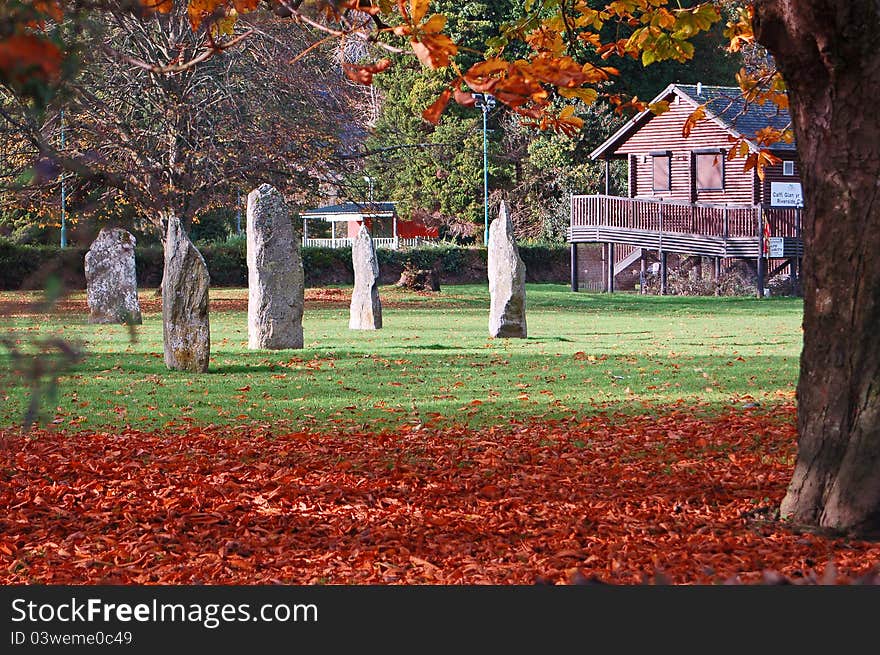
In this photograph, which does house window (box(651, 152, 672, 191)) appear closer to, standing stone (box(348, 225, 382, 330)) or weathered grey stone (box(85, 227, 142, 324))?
standing stone (box(348, 225, 382, 330))

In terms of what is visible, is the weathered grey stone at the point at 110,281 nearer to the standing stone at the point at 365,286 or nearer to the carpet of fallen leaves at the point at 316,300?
the carpet of fallen leaves at the point at 316,300

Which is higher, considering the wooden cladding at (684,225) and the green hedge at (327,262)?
the wooden cladding at (684,225)

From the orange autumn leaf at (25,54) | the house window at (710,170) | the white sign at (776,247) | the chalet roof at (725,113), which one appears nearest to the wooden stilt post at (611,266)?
the chalet roof at (725,113)

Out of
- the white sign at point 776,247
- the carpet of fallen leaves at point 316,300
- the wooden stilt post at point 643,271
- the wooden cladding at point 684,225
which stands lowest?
the carpet of fallen leaves at point 316,300

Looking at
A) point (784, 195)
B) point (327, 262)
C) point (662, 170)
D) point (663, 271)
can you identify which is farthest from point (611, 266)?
point (327, 262)

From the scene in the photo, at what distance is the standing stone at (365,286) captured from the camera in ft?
79.8

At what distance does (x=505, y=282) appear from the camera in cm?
2223

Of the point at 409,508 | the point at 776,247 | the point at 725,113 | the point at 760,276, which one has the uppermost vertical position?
the point at 725,113

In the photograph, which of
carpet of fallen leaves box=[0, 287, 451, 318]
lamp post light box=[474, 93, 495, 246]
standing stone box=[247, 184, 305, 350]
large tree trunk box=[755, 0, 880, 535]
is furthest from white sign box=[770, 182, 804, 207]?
large tree trunk box=[755, 0, 880, 535]

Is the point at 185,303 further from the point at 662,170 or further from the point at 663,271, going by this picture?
the point at 662,170

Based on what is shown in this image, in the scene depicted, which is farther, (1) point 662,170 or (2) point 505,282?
(1) point 662,170

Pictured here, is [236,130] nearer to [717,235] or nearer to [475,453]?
[717,235]

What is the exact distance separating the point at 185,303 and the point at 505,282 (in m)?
7.49

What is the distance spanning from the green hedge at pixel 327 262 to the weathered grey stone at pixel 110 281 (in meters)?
11.8
